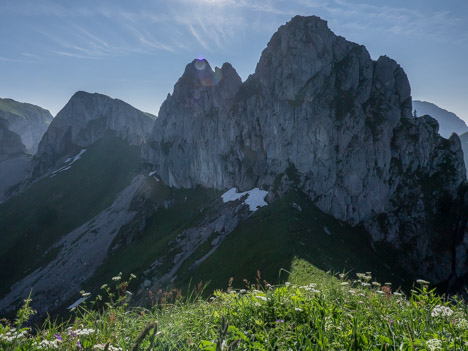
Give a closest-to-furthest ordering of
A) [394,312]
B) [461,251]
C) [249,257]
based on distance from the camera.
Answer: [394,312], [249,257], [461,251]

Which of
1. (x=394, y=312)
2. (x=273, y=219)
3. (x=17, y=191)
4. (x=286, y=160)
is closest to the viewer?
(x=394, y=312)

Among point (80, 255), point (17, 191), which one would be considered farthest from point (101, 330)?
point (17, 191)

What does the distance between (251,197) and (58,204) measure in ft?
396

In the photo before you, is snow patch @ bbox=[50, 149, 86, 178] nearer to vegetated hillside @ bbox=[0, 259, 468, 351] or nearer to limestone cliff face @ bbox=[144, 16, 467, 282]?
limestone cliff face @ bbox=[144, 16, 467, 282]

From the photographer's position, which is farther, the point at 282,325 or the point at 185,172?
the point at 185,172

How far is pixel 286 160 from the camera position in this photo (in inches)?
3337

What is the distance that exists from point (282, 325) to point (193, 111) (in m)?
129

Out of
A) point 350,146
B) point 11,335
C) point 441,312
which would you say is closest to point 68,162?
point 350,146

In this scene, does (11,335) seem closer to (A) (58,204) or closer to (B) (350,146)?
(B) (350,146)

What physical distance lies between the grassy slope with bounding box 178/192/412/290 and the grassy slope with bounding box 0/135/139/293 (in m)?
85.5

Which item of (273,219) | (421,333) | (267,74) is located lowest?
(273,219)

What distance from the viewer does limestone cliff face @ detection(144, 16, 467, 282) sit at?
242ft

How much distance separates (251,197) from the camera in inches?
3278

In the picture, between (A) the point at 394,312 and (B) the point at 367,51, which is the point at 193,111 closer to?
(B) the point at 367,51
